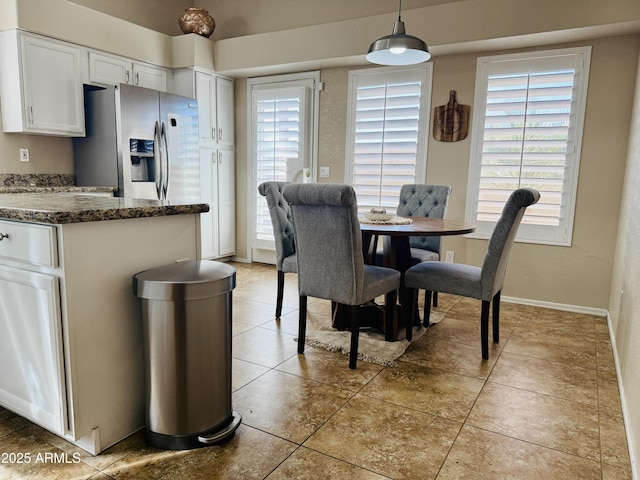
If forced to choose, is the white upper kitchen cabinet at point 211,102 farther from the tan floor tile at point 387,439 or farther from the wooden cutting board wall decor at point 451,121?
the tan floor tile at point 387,439

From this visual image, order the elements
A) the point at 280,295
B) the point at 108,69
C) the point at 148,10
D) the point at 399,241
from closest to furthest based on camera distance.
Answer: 1. the point at 399,241
2. the point at 280,295
3. the point at 108,69
4. the point at 148,10

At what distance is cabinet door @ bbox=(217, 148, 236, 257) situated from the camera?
5.16 metres

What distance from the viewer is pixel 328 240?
241 cm

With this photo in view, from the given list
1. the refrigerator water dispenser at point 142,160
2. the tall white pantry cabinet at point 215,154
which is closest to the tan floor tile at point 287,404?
the refrigerator water dispenser at point 142,160

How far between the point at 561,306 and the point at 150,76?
14.3 ft

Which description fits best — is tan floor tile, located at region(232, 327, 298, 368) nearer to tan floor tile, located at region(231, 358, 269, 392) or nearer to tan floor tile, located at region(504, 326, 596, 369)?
tan floor tile, located at region(231, 358, 269, 392)

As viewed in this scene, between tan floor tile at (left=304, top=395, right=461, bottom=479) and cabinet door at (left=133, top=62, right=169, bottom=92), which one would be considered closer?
tan floor tile at (left=304, top=395, right=461, bottom=479)

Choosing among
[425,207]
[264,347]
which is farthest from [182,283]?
[425,207]

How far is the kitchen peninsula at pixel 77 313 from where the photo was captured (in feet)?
5.02

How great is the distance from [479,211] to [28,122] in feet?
12.5

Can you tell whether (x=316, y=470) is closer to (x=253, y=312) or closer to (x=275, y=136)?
(x=253, y=312)

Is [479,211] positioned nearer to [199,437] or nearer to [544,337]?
[544,337]

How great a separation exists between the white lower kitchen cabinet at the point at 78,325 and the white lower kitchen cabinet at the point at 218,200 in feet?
10.2

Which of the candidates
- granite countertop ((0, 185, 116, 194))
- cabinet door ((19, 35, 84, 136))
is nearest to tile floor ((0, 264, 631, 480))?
granite countertop ((0, 185, 116, 194))
